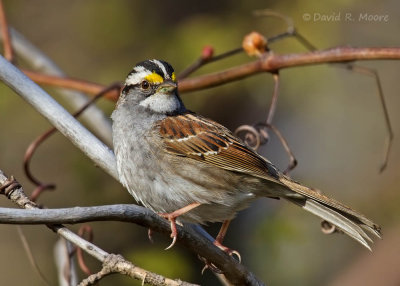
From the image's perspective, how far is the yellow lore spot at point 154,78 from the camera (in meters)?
4.07

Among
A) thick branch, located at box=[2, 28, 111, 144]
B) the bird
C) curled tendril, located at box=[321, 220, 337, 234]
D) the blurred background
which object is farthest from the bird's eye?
the blurred background

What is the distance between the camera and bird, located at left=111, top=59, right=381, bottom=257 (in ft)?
12.3

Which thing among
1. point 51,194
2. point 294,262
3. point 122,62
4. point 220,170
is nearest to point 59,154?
point 51,194

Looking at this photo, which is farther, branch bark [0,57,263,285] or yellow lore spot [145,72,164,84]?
yellow lore spot [145,72,164,84]

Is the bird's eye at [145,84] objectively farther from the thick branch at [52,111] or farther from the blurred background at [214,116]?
the blurred background at [214,116]

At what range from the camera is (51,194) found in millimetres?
6582

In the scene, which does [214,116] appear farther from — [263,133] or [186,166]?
[186,166]

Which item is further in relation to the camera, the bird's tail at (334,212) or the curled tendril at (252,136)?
the curled tendril at (252,136)

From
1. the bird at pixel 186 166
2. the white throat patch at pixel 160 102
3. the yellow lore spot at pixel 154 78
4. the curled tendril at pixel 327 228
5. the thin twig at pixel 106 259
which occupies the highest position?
the yellow lore spot at pixel 154 78

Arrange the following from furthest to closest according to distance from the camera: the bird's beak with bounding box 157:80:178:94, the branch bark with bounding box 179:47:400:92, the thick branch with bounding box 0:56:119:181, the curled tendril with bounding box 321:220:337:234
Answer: the bird's beak with bounding box 157:80:178:94 → the curled tendril with bounding box 321:220:337:234 → the branch bark with bounding box 179:47:400:92 → the thick branch with bounding box 0:56:119:181

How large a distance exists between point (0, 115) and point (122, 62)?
1162mm

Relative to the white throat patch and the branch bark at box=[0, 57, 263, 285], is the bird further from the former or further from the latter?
the branch bark at box=[0, 57, 263, 285]

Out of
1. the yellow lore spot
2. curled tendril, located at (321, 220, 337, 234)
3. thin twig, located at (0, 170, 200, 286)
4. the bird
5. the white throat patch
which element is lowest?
thin twig, located at (0, 170, 200, 286)

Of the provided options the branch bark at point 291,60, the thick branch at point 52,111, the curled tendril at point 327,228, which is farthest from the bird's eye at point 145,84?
the curled tendril at point 327,228
